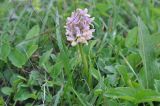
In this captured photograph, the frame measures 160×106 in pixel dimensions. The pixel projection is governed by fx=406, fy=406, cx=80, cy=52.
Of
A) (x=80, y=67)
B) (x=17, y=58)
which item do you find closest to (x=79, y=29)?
(x=80, y=67)

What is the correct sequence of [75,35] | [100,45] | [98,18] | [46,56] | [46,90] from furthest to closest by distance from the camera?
[98,18] < [100,45] < [46,56] < [46,90] < [75,35]

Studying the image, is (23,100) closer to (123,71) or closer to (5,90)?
(5,90)

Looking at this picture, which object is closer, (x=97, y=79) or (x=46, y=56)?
(x=97, y=79)

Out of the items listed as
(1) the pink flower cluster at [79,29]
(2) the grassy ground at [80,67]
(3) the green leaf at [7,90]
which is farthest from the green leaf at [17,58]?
(1) the pink flower cluster at [79,29]

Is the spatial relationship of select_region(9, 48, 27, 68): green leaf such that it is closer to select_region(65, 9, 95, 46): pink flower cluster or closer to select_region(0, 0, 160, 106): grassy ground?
select_region(0, 0, 160, 106): grassy ground

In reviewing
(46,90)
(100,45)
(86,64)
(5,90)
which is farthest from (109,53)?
(5,90)

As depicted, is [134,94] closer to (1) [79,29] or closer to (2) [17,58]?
(1) [79,29]

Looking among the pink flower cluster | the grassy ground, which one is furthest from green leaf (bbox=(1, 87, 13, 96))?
the pink flower cluster
